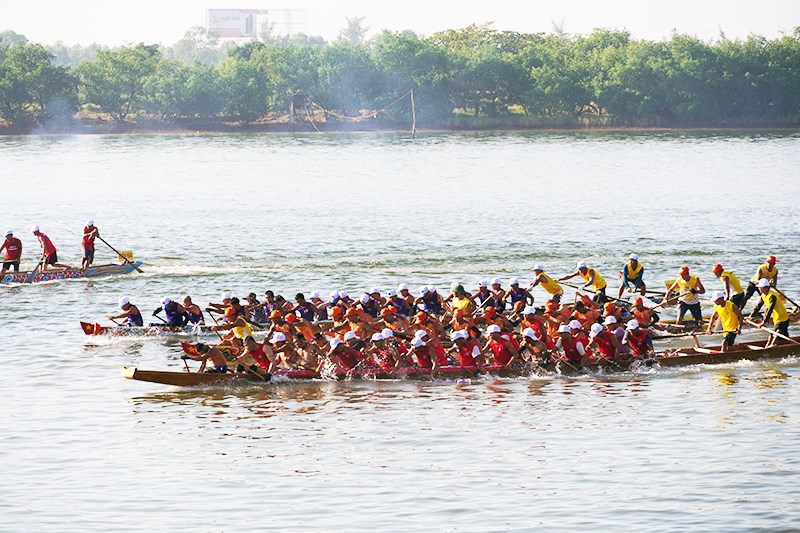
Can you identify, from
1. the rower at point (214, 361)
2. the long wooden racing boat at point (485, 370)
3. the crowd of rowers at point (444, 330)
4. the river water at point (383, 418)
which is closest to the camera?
the river water at point (383, 418)

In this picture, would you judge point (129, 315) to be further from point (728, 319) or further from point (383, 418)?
point (728, 319)

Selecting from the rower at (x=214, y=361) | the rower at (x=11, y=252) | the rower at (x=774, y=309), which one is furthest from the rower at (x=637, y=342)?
the rower at (x=11, y=252)

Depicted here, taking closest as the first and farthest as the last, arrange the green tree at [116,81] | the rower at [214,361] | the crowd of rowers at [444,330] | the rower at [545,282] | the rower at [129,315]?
the rower at [214,361], the crowd of rowers at [444,330], the rower at [129,315], the rower at [545,282], the green tree at [116,81]

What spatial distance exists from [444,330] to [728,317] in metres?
6.90

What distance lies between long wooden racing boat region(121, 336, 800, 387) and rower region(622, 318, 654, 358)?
8.3 inches

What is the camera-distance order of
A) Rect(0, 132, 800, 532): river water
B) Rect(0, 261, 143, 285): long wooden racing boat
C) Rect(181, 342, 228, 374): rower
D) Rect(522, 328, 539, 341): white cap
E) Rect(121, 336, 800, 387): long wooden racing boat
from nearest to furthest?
Rect(0, 132, 800, 532): river water, Rect(121, 336, 800, 387): long wooden racing boat, Rect(181, 342, 228, 374): rower, Rect(522, 328, 539, 341): white cap, Rect(0, 261, 143, 285): long wooden racing boat

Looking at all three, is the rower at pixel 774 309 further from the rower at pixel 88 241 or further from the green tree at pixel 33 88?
the green tree at pixel 33 88

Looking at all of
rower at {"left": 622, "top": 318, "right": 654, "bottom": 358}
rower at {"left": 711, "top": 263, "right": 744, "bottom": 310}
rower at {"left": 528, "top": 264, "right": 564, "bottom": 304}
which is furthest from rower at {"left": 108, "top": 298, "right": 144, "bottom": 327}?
rower at {"left": 711, "top": 263, "right": 744, "bottom": 310}

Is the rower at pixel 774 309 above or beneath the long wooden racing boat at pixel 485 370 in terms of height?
above

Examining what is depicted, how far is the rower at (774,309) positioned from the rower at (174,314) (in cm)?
1496

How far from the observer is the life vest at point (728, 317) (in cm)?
2994

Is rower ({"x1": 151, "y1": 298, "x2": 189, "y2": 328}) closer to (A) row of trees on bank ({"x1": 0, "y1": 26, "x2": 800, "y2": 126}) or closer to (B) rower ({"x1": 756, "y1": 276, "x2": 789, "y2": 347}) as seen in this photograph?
(B) rower ({"x1": 756, "y1": 276, "x2": 789, "y2": 347})

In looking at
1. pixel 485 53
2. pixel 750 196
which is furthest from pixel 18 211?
pixel 485 53

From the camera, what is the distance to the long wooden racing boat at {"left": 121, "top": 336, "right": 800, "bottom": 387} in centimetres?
2786
